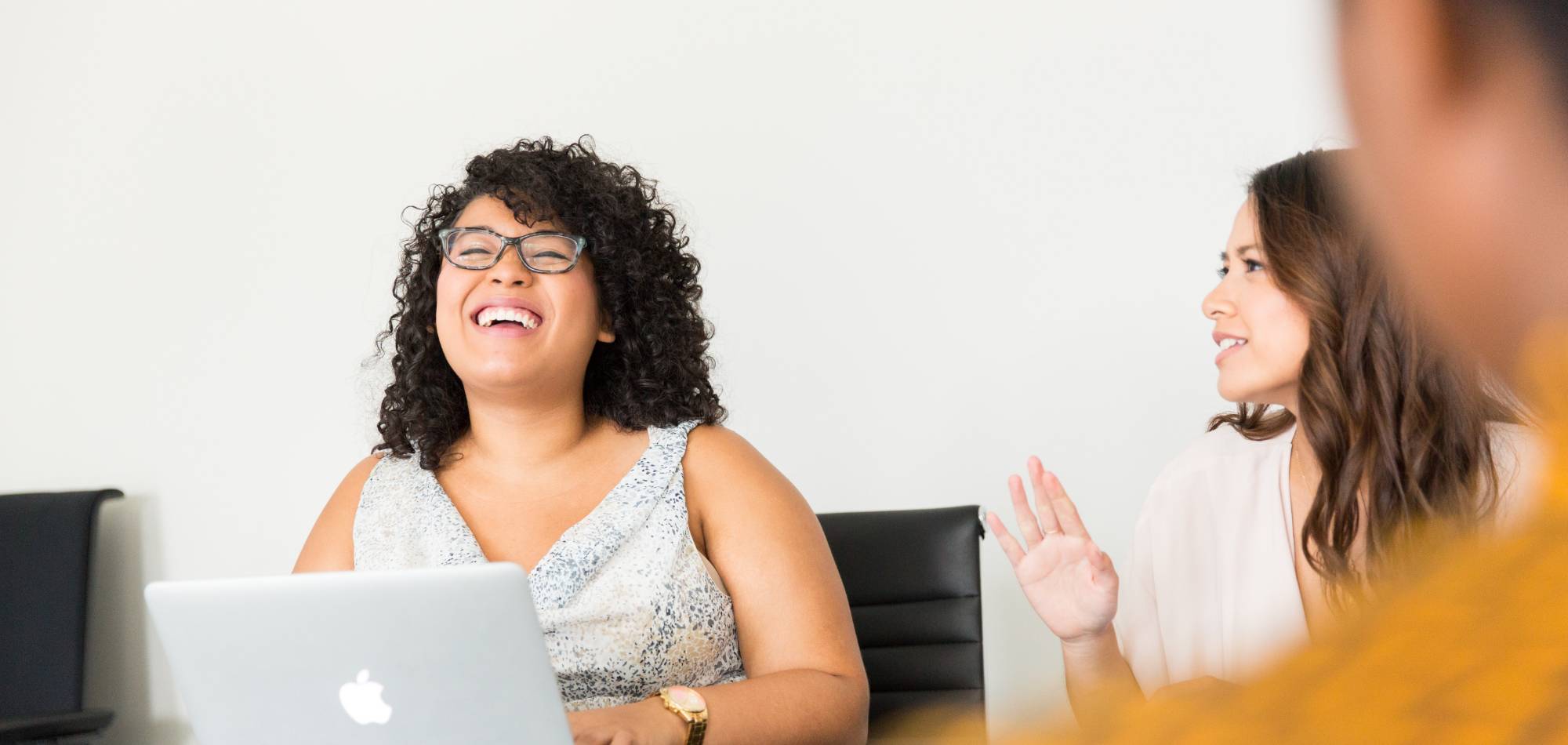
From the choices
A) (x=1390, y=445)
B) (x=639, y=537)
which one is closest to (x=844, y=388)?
(x=639, y=537)

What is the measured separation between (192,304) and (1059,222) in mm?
2099

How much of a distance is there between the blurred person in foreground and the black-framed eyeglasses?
68.4 inches

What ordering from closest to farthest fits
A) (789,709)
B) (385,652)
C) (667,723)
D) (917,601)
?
(385,652), (667,723), (789,709), (917,601)

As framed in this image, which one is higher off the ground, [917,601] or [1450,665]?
[1450,665]

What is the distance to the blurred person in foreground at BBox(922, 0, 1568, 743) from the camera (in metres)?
0.12

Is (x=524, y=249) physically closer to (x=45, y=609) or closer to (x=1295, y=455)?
(x=1295, y=455)

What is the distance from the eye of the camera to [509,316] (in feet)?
5.88

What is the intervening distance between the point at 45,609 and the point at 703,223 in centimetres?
171

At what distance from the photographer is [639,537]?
5.57 ft

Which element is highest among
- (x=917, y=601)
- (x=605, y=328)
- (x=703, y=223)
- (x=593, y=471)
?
(x=703, y=223)

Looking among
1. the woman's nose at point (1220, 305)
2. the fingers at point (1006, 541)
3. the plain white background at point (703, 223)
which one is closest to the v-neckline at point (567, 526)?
the fingers at point (1006, 541)

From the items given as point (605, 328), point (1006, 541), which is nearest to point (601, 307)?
point (605, 328)

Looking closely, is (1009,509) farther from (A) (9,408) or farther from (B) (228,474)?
(A) (9,408)

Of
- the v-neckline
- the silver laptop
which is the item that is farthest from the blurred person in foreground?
the v-neckline
